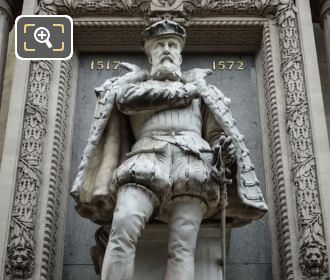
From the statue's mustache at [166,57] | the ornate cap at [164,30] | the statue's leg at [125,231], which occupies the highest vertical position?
the ornate cap at [164,30]

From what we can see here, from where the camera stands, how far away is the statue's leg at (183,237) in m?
6.72

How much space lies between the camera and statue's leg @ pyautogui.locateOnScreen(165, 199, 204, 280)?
265 inches

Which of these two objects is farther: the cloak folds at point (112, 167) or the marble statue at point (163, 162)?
the cloak folds at point (112, 167)

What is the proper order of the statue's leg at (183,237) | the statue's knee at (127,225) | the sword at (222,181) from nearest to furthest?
the statue's knee at (127,225) < the statue's leg at (183,237) < the sword at (222,181)

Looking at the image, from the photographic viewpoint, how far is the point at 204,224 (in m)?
7.61

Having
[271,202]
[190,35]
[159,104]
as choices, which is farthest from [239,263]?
[190,35]

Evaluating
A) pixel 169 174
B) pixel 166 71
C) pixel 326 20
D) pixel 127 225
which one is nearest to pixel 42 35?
pixel 166 71

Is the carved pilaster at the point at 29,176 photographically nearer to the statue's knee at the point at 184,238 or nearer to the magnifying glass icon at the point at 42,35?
the magnifying glass icon at the point at 42,35

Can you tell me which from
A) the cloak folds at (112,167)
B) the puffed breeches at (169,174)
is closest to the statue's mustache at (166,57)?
the cloak folds at (112,167)

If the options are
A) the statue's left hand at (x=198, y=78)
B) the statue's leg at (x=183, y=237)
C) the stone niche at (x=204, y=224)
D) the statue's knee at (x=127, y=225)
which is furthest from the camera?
the statue's left hand at (x=198, y=78)

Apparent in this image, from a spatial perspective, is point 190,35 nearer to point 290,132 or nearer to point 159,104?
point 290,132

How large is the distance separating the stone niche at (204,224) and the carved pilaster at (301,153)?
661 mm

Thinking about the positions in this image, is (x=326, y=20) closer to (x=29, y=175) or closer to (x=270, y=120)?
(x=270, y=120)

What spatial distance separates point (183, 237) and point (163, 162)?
0.76m
